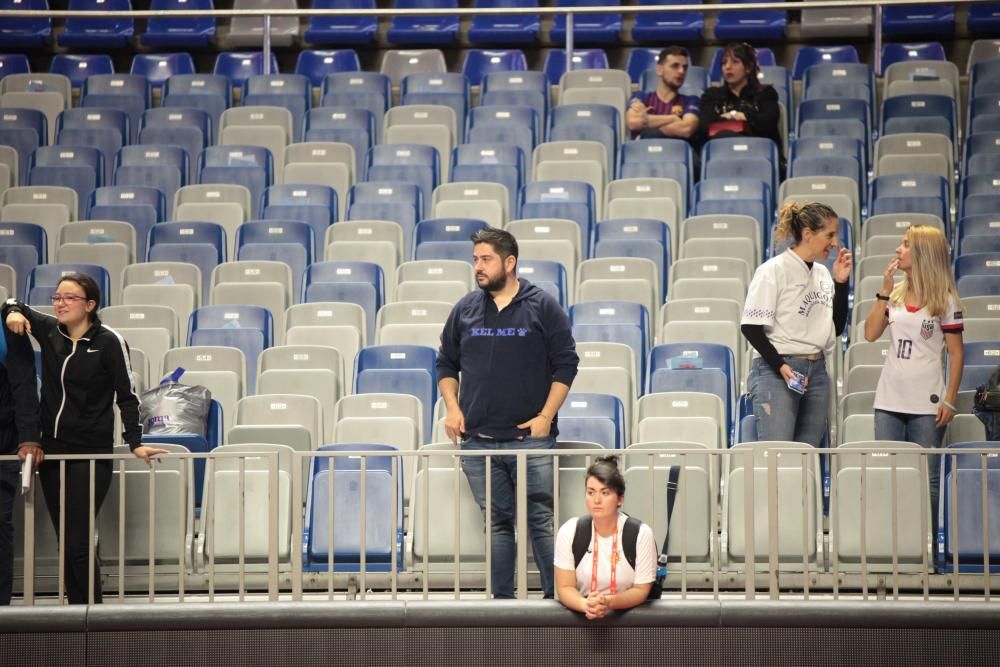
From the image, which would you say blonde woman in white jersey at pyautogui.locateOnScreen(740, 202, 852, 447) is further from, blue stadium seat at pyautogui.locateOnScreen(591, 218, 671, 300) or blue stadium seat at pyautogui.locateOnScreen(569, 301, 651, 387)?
Result: blue stadium seat at pyautogui.locateOnScreen(591, 218, 671, 300)

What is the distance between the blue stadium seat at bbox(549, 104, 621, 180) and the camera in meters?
9.45

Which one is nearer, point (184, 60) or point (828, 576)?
point (828, 576)

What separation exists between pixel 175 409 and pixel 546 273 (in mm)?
2283

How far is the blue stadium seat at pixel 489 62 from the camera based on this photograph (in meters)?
11.3

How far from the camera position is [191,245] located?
8352 mm

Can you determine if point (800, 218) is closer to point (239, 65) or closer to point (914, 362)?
point (914, 362)

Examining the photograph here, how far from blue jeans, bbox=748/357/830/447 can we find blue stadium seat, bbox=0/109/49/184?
223 inches

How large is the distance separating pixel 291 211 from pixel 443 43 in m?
3.74

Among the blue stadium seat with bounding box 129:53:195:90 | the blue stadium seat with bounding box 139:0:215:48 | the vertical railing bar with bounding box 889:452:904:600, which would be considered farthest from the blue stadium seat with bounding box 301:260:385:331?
the blue stadium seat with bounding box 139:0:215:48

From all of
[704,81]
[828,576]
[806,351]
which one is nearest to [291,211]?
[704,81]

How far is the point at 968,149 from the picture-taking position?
8.84 metres

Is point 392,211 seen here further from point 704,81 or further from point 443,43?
point 443,43

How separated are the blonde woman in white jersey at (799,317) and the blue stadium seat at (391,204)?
3.09 meters

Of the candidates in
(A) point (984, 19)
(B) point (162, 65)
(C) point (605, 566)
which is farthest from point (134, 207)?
(A) point (984, 19)
